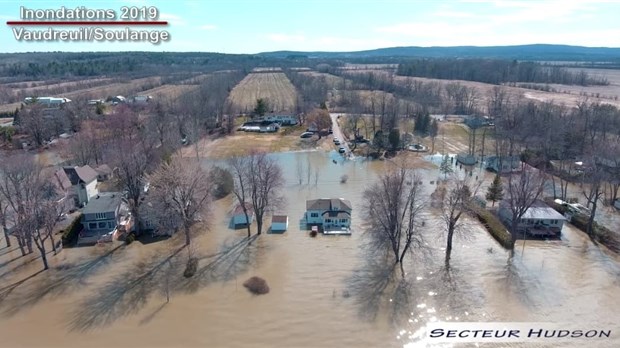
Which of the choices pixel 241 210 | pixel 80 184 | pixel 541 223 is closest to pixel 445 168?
pixel 541 223

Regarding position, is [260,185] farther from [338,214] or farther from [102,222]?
[102,222]

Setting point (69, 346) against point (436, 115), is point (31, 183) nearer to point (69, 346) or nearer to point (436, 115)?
point (69, 346)

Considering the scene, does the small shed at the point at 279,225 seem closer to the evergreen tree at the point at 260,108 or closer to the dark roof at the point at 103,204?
the dark roof at the point at 103,204

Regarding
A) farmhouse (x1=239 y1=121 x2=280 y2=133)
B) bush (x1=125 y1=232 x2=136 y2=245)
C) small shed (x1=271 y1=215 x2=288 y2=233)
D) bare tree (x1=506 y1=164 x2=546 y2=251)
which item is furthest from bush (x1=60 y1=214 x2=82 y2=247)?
farmhouse (x1=239 y1=121 x2=280 y2=133)

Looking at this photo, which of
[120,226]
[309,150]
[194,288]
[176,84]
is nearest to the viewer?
[194,288]

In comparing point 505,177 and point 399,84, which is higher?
point 399,84

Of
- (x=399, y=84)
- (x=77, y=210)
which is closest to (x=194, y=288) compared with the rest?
(x=77, y=210)
